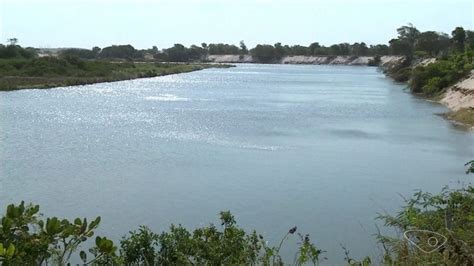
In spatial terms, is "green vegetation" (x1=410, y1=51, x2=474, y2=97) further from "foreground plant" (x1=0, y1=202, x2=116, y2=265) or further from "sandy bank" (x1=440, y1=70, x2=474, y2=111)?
"foreground plant" (x1=0, y1=202, x2=116, y2=265)

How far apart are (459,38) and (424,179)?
5939 centimetres

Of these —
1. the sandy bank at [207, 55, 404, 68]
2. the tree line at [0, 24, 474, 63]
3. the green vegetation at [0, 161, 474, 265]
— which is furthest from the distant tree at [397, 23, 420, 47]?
the green vegetation at [0, 161, 474, 265]

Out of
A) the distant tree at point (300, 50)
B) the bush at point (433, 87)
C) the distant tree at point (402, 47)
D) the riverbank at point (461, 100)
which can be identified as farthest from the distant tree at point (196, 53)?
the riverbank at point (461, 100)

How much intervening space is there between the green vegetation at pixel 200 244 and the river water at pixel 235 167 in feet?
7.71

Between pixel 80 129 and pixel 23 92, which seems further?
pixel 23 92

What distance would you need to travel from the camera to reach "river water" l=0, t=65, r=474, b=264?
399 inches

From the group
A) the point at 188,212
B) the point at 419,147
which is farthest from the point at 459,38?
the point at 188,212

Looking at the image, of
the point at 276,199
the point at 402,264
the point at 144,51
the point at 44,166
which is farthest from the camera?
the point at 144,51

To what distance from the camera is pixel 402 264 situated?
A: 4473 mm

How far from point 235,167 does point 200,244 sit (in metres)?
9.25

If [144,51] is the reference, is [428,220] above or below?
above

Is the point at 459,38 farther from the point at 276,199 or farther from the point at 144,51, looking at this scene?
the point at 144,51

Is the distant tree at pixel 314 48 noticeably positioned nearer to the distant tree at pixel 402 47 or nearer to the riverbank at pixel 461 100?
the distant tree at pixel 402 47

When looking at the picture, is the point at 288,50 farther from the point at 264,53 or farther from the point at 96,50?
the point at 96,50
